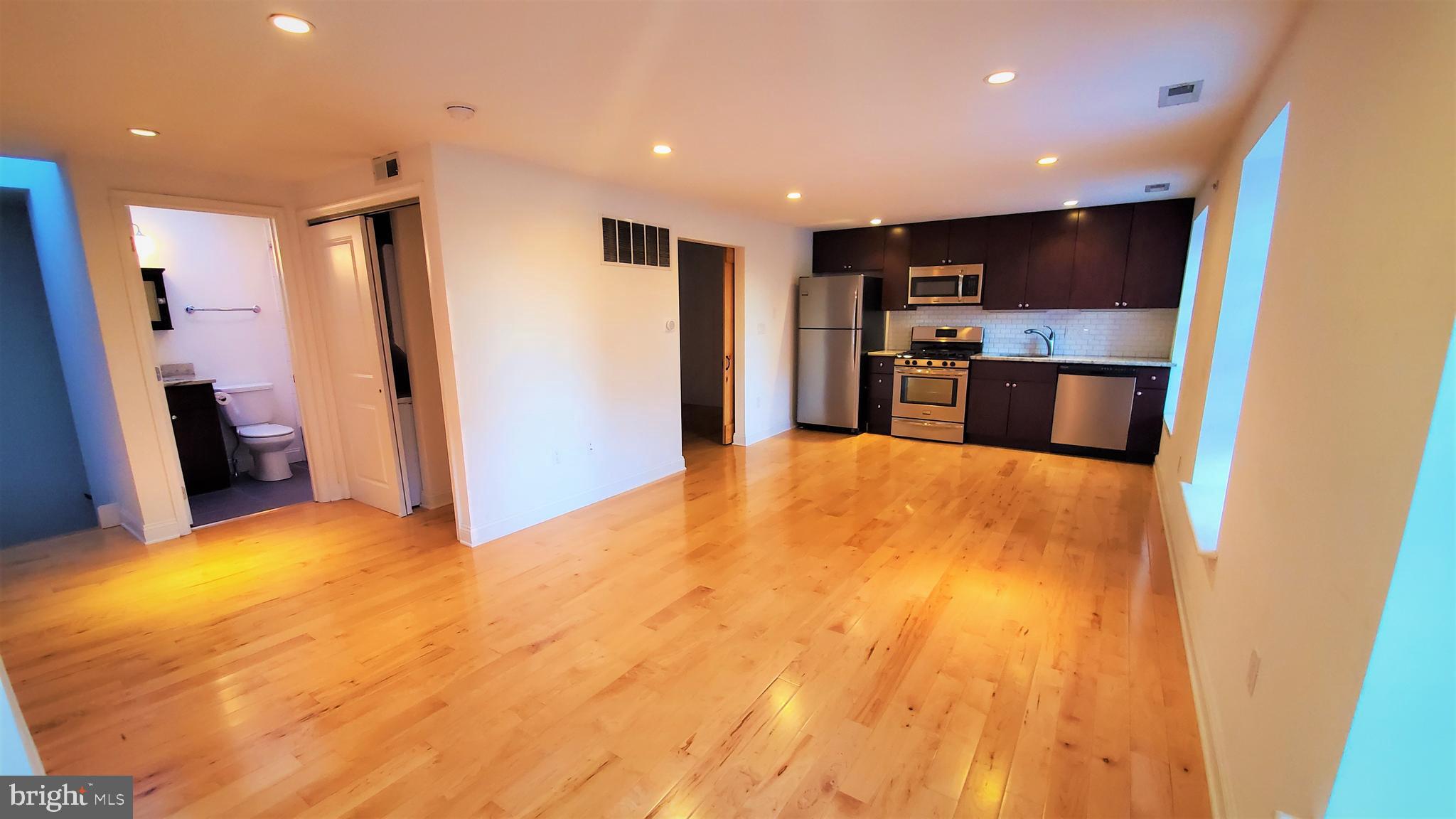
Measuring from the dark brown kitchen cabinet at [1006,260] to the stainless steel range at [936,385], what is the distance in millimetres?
488

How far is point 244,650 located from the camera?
95.0 inches

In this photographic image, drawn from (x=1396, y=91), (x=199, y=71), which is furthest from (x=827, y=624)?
(x=199, y=71)

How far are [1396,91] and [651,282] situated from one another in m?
4.03

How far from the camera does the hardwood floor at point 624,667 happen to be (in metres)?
1.71

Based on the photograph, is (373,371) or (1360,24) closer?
(1360,24)

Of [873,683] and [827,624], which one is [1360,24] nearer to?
[873,683]

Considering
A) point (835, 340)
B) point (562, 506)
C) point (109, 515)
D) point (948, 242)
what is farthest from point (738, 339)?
point (109, 515)

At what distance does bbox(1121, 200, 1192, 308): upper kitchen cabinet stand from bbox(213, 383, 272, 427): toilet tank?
27.6ft

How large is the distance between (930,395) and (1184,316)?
7.59 ft

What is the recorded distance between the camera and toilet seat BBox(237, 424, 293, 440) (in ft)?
15.4

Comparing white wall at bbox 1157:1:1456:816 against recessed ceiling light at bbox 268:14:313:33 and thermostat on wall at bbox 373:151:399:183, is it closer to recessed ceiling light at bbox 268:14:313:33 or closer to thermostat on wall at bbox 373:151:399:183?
recessed ceiling light at bbox 268:14:313:33

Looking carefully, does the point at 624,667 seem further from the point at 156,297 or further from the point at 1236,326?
the point at 156,297

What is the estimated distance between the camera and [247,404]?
511cm

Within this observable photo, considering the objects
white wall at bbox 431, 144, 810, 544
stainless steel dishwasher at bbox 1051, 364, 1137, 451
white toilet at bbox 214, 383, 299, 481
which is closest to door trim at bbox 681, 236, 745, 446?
white wall at bbox 431, 144, 810, 544
